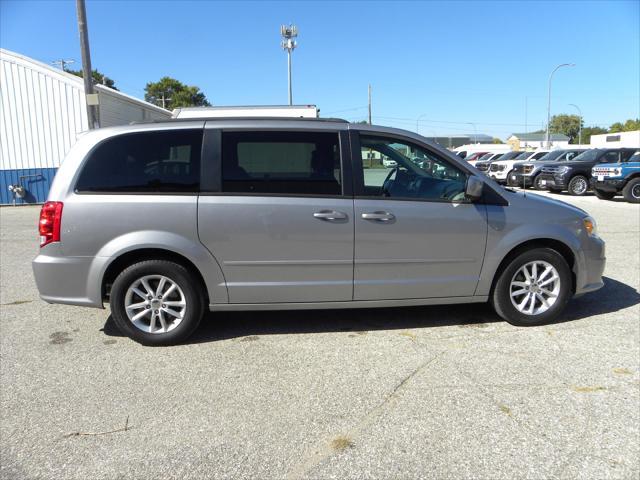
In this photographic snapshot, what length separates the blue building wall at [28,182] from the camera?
52.2 feet

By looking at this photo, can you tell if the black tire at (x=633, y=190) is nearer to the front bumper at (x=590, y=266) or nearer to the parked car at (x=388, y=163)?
the front bumper at (x=590, y=266)

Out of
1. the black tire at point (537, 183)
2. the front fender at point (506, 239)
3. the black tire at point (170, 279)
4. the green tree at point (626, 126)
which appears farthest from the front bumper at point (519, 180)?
the green tree at point (626, 126)

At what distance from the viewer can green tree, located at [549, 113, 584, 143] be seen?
380ft

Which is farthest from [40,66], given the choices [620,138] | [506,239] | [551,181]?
[620,138]

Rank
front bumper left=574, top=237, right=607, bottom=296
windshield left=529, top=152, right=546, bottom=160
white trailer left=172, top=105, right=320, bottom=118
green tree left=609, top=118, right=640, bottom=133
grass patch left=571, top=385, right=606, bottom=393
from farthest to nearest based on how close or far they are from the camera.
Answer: green tree left=609, top=118, right=640, bottom=133, windshield left=529, top=152, right=546, bottom=160, white trailer left=172, top=105, right=320, bottom=118, front bumper left=574, top=237, right=607, bottom=296, grass patch left=571, top=385, right=606, bottom=393

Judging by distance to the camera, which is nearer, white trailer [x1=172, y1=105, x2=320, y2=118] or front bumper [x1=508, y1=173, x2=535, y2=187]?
white trailer [x1=172, y1=105, x2=320, y2=118]

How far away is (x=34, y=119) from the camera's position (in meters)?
15.7

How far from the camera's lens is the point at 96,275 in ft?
12.9

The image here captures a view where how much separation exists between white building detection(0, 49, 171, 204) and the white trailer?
11.1 meters

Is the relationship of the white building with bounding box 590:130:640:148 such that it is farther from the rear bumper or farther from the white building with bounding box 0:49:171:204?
the rear bumper

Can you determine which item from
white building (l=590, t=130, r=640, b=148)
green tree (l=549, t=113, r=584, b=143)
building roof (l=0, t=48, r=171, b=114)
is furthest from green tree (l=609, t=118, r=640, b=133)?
building roof (l=0, t=48, r=171, b=114)

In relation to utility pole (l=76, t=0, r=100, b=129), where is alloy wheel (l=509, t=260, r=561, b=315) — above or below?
below

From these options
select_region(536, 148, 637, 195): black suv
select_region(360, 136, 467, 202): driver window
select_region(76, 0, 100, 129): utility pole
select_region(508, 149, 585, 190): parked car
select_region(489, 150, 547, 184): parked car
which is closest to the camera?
select_region(360, 136, 467, 202): driver window

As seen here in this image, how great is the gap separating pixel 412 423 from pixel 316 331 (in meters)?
1.65
